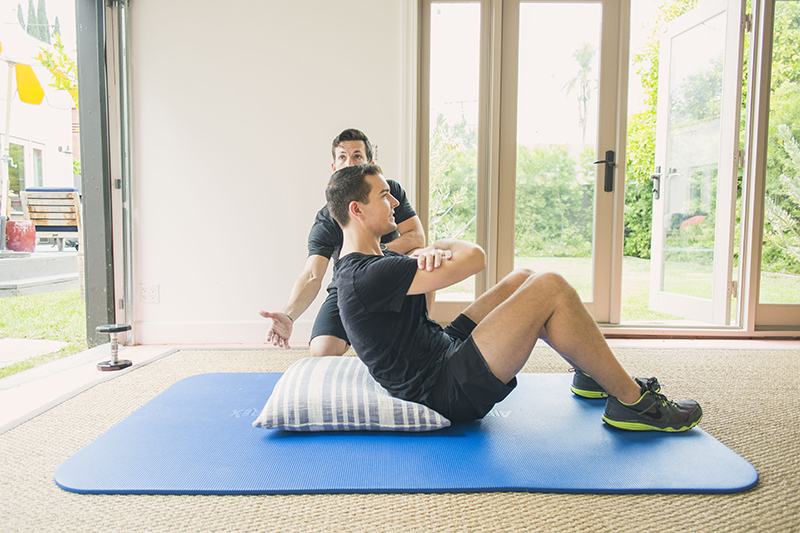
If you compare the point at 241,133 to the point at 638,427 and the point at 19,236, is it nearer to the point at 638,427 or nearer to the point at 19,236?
the point at 638,427

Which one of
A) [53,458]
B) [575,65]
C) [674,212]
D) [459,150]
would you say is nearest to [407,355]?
[53,458]

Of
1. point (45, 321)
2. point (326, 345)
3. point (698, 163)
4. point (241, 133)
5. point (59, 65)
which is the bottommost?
point (45, 321)

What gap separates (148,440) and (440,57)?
2808 millimetres

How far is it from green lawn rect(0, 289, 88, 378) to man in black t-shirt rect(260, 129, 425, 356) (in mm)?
1620

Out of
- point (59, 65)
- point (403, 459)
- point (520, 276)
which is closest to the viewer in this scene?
point (403, 459)

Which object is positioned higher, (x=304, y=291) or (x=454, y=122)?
(x=454, y=122)

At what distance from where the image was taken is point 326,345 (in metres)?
2.12

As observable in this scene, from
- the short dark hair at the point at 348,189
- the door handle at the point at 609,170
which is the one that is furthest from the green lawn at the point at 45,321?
the door handle at the point at 609,170

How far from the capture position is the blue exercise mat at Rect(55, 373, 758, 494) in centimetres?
119

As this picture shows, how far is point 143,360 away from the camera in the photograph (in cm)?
262

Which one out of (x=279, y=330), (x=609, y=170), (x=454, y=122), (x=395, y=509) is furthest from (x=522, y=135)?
(x=395, y=509)

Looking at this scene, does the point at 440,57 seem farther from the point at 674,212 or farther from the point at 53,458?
the point at 53,458

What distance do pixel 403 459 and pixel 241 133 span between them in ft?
7.92

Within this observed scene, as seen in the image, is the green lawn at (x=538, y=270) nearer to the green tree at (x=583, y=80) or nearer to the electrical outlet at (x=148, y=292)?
the electrical outlet at (x=148, y=292)
